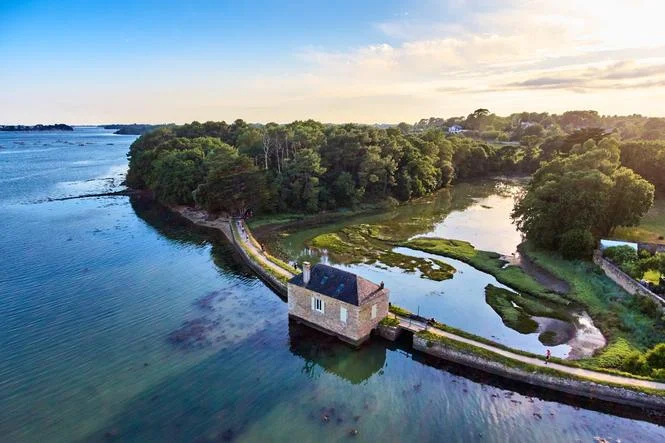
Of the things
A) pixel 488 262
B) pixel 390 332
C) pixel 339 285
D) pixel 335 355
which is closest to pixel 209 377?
pixel 335 355

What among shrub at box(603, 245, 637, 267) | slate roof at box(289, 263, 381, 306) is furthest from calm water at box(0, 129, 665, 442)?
shrub at box(603, 245, 637, 267)

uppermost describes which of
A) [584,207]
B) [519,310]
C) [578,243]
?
[584,207]

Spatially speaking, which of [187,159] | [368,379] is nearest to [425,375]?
[368,379]

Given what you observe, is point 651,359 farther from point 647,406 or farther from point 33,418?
point 33,418

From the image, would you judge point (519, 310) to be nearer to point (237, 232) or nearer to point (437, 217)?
point (437, 217)

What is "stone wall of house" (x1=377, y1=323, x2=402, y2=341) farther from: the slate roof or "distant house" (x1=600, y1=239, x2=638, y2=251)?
"distant house" (x1=600, y1=239, x2=638, y2=251)
